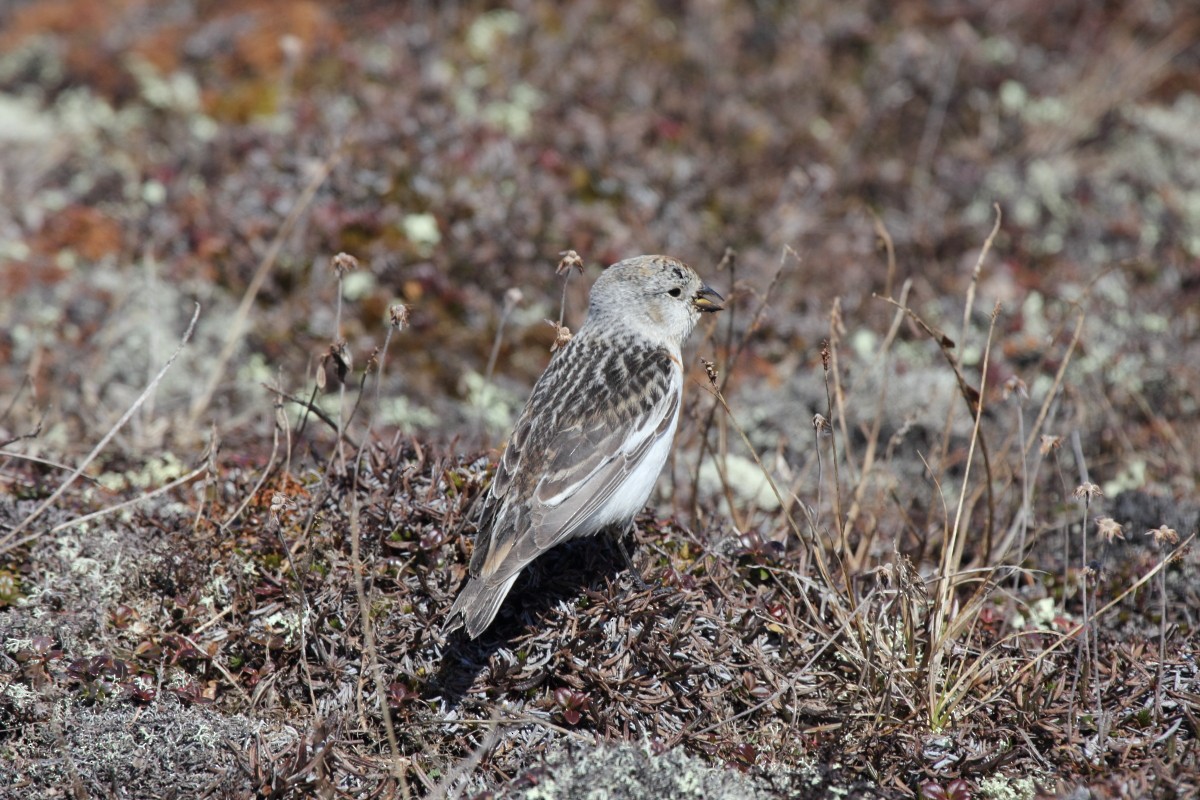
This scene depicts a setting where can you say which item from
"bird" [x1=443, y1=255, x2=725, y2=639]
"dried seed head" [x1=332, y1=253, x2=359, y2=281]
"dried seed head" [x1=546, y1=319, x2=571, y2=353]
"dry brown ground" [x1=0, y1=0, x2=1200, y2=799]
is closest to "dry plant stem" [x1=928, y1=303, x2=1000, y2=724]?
"dry brown ground" [x1=0, y1=0, x2=1200, y2=799]

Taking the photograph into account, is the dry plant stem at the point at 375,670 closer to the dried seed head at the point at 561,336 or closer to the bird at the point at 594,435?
the bird at the point at 594,435

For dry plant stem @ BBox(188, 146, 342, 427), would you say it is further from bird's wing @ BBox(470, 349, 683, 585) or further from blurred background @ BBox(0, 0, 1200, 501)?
bird's wing @ BBox(470, 349, 683, 585)

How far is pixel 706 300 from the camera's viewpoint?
542cm

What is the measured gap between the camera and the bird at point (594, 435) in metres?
4.17

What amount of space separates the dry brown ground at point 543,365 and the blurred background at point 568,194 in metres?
0.04

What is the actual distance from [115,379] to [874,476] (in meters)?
4.29

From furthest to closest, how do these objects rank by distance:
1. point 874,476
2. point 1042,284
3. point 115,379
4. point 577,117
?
point 577,117 < point 1042,284 < point 115,379 < point 874,476

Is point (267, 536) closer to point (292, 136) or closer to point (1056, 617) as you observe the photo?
point (1056, 617)

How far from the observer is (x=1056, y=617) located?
4.86 meters

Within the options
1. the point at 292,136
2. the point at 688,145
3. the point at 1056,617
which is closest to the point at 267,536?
the point at 1056,617

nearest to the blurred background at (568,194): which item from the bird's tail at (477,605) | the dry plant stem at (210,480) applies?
the dry plant stem at (210,480)

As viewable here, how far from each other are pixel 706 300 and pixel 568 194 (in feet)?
8.27

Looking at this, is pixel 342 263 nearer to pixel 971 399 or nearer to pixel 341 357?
pixel 341 357

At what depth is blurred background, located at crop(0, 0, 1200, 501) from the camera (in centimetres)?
657
